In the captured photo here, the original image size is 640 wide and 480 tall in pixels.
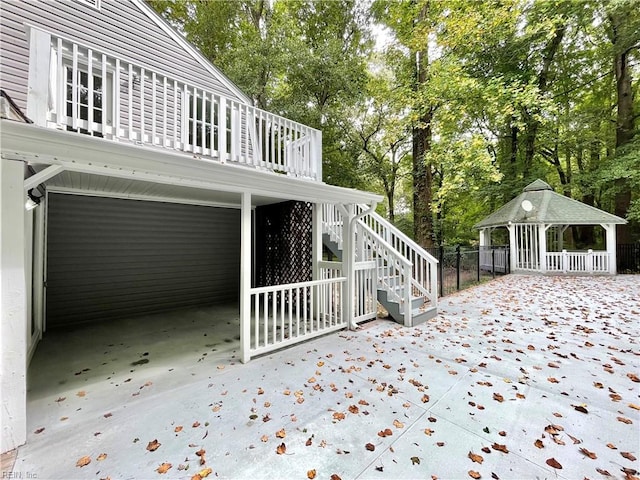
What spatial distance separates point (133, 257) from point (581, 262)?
50.0 feet

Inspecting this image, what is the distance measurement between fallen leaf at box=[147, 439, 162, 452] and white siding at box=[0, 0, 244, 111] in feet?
17.8

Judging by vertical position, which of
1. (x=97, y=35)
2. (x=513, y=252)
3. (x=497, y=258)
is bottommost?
(x=497, y=258)

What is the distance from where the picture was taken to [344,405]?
270 centimetres

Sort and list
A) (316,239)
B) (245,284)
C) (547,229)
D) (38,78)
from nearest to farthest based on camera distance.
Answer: (38,78) → (245,284) → (316,239) → (547,229)

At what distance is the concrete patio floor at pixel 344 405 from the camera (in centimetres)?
199

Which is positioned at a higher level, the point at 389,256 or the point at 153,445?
the point at 389,256

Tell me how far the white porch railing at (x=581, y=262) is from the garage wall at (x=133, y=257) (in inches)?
489

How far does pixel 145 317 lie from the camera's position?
19.3 feet

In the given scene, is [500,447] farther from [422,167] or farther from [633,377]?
[422,167]

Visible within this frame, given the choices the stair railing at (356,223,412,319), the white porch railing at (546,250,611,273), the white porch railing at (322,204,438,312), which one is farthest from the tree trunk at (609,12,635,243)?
the stair railing at (356,223,412,319)

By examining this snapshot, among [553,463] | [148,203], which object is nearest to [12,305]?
[553,463]

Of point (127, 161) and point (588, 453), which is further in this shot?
point (127, 161)

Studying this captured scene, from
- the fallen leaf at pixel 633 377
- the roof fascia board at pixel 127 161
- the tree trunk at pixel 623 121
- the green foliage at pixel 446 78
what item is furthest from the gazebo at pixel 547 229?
the roof fascia board at pixel 127 161

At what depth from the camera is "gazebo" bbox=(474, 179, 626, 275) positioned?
10828 millimetres
